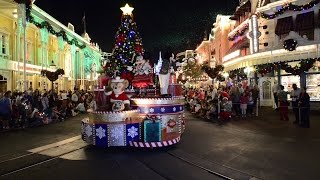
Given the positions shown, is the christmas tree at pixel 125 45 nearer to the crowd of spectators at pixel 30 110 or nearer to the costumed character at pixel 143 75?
the crowd of spectators at pixel 30 110

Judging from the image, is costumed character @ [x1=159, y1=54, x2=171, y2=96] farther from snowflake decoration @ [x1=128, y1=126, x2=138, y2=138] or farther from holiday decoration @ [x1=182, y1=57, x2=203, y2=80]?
holiday decoration @ [x1=182, y1=57, x2=203, y2=80]

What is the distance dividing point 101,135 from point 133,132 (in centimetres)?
94

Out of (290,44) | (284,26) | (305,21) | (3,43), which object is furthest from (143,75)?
(3,43)

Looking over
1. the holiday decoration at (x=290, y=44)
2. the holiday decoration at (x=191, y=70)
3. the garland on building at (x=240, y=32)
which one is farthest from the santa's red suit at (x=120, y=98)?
the holiday decoration at (x=191, y=70)

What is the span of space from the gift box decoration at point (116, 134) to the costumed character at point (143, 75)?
2975 millimetres

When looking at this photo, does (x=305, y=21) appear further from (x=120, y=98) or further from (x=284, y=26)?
(x=120, y=98)

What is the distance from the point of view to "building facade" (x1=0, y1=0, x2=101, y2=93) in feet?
91.1

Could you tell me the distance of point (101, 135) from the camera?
1035 centimetres

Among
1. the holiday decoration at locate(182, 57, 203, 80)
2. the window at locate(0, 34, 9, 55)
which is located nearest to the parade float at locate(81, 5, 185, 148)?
the window at locate(0, 34, 9, 55)

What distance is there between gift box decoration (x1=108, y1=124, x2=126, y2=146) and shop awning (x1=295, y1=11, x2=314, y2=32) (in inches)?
806

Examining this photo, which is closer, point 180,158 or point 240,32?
point 180,158

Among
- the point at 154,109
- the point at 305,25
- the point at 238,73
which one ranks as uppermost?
the point at 305,25

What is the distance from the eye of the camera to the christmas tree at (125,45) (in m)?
17.1

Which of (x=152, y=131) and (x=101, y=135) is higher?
(x=152, y=131)
